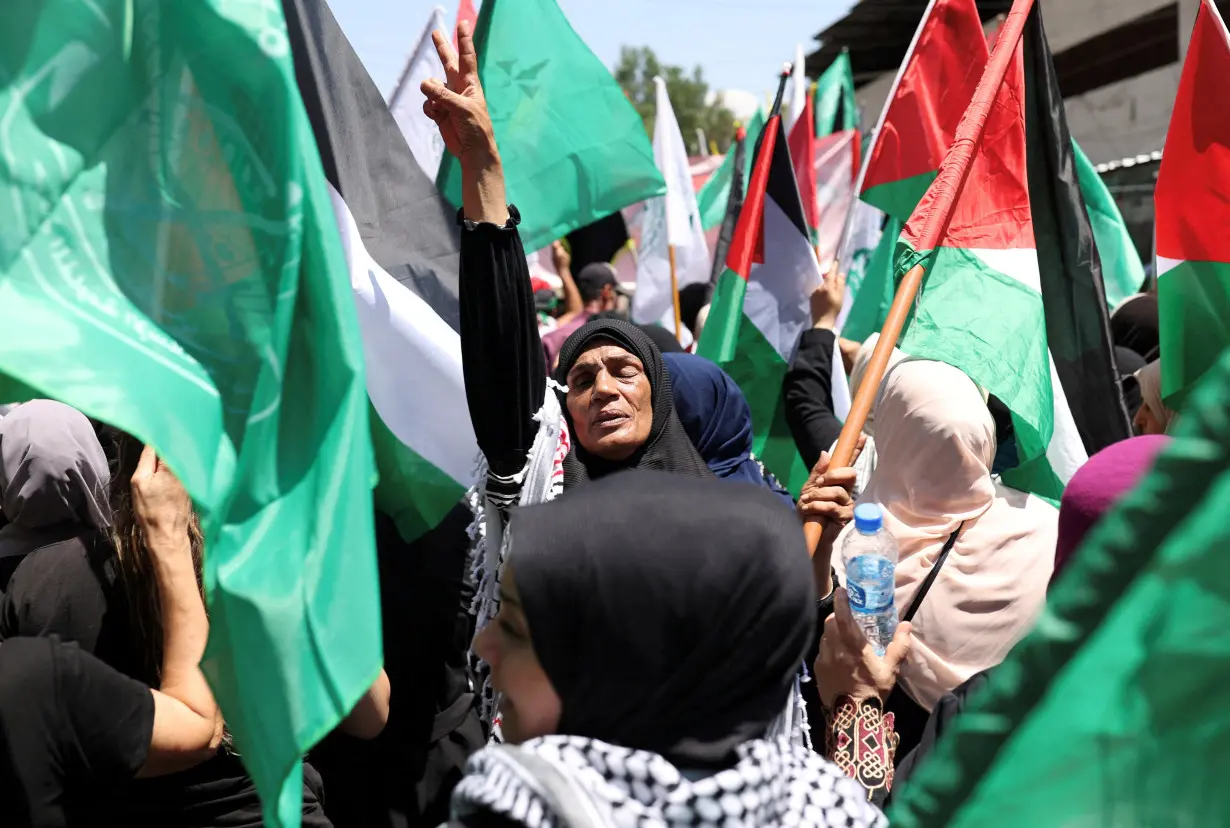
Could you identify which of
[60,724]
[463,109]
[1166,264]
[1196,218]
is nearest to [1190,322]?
[1166,264]

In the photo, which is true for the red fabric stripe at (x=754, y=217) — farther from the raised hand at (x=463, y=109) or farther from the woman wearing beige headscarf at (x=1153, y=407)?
the raised hand at (x=463, y=109)

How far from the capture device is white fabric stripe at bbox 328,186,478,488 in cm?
263

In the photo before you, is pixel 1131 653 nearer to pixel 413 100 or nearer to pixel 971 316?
pixel 971 316

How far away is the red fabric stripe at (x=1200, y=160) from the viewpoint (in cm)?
315

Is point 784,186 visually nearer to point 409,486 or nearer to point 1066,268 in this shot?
point 1066,268

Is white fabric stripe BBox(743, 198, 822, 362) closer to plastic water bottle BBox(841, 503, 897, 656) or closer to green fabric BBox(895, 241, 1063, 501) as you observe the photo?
green fabric BBox(895, 241, 1063, 501)

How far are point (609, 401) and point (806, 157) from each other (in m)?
3.37

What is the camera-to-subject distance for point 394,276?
2760mm

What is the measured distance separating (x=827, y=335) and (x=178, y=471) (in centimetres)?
266

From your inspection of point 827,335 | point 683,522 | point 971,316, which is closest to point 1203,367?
point 971,316

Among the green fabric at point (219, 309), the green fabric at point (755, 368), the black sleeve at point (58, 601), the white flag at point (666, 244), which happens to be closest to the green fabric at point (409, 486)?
the black sleeve at point (58, 601)

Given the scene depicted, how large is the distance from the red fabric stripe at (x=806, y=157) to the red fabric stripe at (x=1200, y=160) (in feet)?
7.28

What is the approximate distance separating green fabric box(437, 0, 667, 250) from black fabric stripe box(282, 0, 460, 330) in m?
0.56

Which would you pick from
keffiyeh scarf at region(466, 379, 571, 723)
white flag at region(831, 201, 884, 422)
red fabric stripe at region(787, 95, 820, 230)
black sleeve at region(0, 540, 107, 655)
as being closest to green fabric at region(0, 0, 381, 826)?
black sleeve at region(0, 540, 107, 655)
